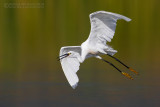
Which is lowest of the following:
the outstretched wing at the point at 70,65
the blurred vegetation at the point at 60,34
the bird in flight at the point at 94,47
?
the blurred vegetation at the point at 60,34

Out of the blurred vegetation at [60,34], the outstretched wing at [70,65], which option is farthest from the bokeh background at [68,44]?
the outstretched wing at [70,65]

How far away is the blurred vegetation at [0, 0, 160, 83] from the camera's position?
15336 mm

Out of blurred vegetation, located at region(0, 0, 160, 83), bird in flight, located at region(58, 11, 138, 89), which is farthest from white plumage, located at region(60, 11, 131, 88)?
blurred vegetation, located at region(0, 0, 160, 83)

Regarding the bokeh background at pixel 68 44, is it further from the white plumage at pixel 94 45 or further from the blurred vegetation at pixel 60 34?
the white plumage at pixel 94 45

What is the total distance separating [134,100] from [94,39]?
2.50 m

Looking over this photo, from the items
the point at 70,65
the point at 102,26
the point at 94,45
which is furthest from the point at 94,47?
the point at 70,65

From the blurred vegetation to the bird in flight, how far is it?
395 centimetres

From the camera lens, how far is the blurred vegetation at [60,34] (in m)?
15.3

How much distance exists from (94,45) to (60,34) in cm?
1134

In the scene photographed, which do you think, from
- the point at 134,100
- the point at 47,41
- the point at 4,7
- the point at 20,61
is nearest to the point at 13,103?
the point at 134,100

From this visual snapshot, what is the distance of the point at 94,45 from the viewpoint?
9617 millimetres

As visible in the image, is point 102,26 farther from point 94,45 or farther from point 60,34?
point 60,34

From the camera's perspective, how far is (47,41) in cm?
1953

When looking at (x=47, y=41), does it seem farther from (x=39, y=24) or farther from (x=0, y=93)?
(x=0, y=93)
